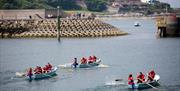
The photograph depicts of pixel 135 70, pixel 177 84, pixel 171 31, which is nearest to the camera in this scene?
pixel 177 84

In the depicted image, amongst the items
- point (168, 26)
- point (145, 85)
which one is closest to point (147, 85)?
point (145, 85)

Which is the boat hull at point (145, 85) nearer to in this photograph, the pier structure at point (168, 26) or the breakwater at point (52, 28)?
the pier structure at point (168, 26)

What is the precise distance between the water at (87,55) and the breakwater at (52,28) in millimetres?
4279

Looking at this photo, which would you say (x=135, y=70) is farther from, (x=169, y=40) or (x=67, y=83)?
(x=169, y=40)

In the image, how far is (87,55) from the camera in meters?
99.1

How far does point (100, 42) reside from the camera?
124 metres

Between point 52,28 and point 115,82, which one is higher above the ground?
point 52,28

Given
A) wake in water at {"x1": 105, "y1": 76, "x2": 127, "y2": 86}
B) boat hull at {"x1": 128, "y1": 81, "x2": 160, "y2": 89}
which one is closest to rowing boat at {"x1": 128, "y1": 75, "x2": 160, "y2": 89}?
boat hull at {"x1": 128, "y1": 81, "x2": 160, "y2": 89}

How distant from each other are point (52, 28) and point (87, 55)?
1498 inches

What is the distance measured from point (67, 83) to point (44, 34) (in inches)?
2659

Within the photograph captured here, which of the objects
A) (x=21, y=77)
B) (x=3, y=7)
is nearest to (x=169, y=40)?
(x=21, y=77)

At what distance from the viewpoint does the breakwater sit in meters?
135

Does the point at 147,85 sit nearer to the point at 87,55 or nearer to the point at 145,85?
the point at 145,85

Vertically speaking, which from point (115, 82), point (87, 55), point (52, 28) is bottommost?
point (87, 55)
